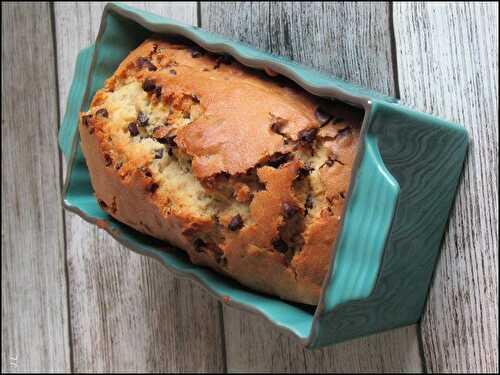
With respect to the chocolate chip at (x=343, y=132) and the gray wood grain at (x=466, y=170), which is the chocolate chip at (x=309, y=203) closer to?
the chocolate chip at (x=343, y=132)

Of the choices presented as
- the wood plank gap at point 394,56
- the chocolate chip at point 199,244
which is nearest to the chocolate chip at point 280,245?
the chocolate chip at point 199,244

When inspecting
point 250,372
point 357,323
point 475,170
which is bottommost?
point 250,372

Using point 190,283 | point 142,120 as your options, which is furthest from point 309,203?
point 190,283

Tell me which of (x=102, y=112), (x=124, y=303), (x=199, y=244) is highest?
(x=102, y=112)

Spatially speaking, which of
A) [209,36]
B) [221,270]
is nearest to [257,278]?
[221,270]

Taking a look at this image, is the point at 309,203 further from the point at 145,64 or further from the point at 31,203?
the point at 31,203

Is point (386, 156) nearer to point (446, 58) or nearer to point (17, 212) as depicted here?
point (446, 58)
